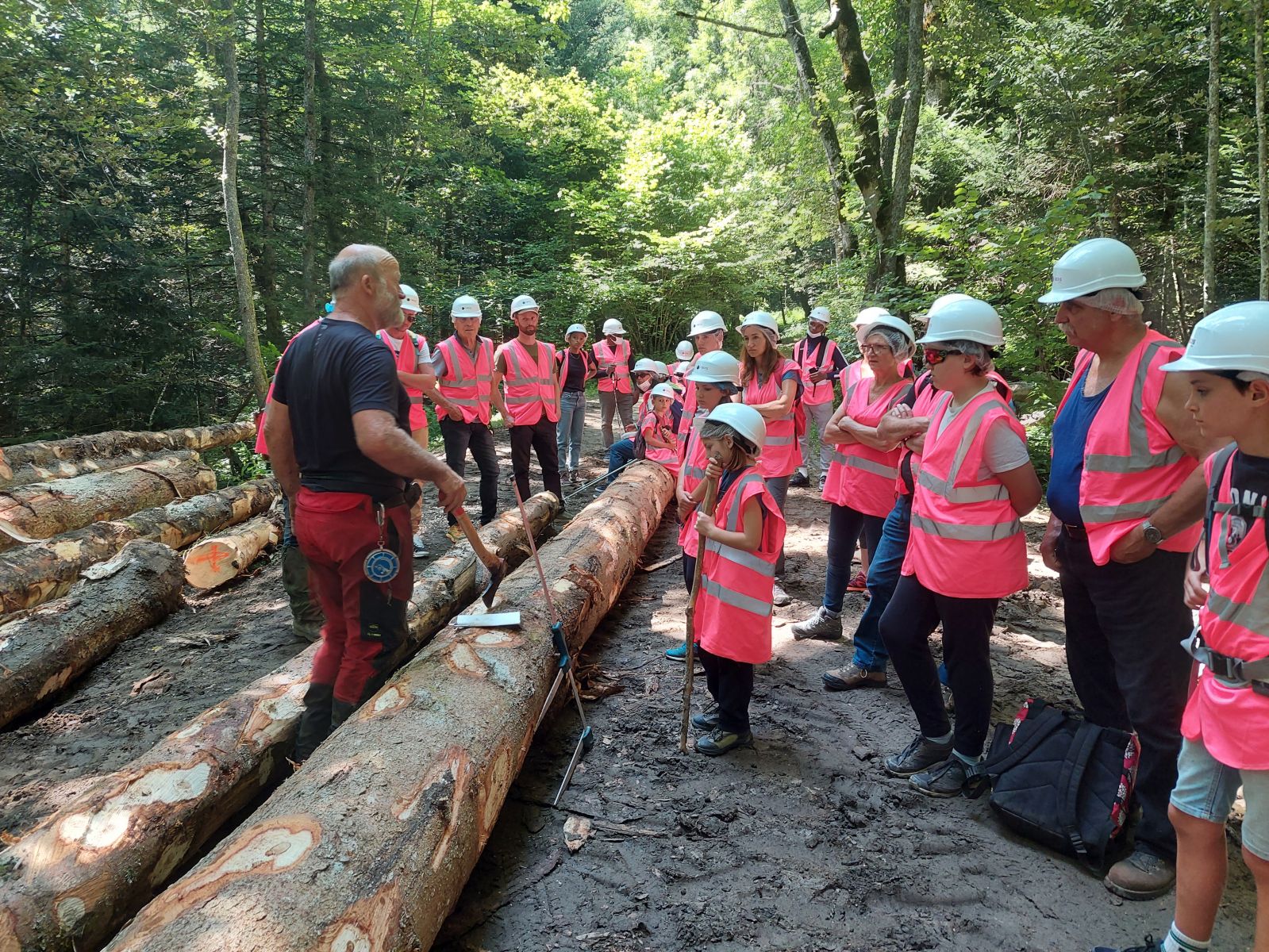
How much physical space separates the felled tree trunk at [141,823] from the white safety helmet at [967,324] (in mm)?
2642

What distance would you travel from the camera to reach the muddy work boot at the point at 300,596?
4168 mm

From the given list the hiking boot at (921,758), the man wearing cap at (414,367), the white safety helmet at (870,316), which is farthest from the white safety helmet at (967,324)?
the man wearing cap at (414,367)

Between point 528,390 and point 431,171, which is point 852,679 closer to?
point 528,390

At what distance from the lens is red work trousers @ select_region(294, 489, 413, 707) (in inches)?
112

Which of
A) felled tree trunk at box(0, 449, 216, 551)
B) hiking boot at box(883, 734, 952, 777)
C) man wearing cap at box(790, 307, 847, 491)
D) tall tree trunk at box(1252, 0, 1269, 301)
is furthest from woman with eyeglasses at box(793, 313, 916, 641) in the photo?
felled tree trunk at box(0, 449, 216, 551)

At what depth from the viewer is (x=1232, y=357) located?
5.24 ft

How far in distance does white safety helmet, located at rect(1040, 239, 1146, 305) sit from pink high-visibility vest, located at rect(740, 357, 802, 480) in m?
2.43

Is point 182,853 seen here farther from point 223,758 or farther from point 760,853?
point 760,853

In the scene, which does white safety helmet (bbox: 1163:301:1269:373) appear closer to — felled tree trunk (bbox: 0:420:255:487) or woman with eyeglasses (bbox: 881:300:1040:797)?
woman with eyeglasses (bbox: 881:300:1040:797)

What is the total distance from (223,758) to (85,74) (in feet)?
33.1

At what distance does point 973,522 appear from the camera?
2738mm

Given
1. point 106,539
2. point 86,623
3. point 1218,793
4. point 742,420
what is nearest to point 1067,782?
point 1218,793

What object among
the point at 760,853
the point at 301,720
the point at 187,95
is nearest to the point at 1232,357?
the point at 760,853

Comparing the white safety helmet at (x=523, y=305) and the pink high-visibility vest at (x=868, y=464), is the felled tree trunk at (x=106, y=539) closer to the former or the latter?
the white safety helmet at (x=523, y=305)
